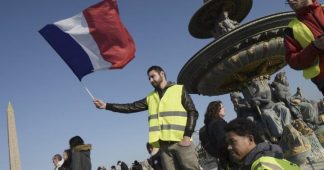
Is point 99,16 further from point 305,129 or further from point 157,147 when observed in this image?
point 305,129

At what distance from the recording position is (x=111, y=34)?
21.7 ft

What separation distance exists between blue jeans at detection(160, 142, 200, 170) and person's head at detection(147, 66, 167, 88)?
0.79m

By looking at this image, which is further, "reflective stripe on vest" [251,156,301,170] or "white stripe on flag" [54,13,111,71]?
"white stripe on flag" [54,13,111,71]

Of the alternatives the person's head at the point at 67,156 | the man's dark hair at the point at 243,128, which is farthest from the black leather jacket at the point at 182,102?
the person's head at the point at 67,156

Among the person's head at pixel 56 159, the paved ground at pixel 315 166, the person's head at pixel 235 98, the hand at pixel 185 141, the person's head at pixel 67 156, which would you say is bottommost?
the paved ground at pixel 315 166

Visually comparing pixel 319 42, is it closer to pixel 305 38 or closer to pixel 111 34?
pixel 305 38

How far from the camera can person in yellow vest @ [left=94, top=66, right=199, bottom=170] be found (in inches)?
181

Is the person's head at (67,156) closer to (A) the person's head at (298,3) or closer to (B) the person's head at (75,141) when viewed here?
(B) the person's head at (75,141)

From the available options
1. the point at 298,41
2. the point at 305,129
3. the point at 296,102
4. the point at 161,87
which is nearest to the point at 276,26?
the point at 296,102

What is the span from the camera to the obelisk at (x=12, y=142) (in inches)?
1039

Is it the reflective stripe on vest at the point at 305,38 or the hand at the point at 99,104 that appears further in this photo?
the hand at the point at 99,104

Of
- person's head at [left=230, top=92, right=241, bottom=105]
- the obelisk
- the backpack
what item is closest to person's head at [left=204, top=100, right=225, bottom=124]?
the backpack

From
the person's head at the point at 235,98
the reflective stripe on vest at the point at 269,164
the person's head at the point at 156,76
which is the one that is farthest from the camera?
the person's head at the point at 235,98

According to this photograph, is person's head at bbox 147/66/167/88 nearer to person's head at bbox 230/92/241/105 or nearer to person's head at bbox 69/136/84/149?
person's head at bbox 69/136/84/149
